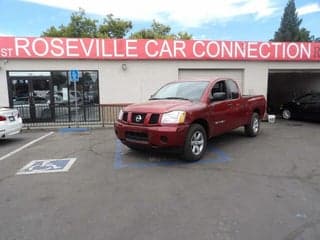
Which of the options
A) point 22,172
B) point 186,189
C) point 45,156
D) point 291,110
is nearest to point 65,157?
point 45,156

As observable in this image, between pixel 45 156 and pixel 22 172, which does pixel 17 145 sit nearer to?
pixel 45 156

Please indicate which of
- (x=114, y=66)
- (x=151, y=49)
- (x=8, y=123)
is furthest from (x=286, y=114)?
(x=8, y=123)

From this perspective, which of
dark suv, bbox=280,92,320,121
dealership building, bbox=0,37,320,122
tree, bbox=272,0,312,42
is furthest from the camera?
tree, bbox=272,0,312,42

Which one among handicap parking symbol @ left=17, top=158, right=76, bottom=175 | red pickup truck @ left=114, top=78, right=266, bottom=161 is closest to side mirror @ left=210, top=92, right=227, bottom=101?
red pickup truck @ left=114, top=78, right=266, bottom=161

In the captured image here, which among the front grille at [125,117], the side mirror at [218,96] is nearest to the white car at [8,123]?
the front grille at [125,117]

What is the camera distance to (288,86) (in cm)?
1947

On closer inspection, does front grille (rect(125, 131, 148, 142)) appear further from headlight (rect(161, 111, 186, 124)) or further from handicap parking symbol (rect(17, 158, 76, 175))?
handicap parking symbol (rect(17, 158, 76, 175))

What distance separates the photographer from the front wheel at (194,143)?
A: 612 cm

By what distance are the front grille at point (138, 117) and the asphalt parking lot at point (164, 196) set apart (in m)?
0.93

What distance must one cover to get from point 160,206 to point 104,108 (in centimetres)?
935

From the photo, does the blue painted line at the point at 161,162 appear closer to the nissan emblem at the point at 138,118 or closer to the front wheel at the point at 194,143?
the front wheel at the point at 194,143

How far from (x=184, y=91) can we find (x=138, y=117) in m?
1.62

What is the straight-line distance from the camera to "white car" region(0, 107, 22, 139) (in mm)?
8555

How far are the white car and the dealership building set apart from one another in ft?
10.6
